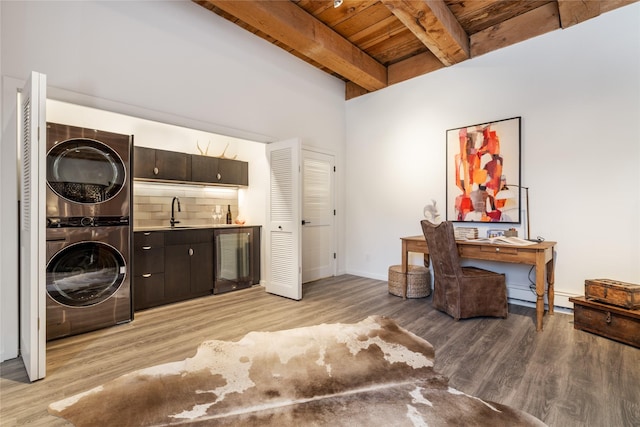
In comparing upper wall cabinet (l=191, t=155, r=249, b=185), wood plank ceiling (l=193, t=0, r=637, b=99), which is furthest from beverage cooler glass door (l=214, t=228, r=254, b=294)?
wood plank ceiling (l=193, t=0, r=637, b=99)

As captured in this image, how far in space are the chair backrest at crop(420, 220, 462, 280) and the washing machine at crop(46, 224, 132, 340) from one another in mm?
3121

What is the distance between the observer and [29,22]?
2.41 metres

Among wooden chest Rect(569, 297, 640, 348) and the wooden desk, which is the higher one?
the wooden desk

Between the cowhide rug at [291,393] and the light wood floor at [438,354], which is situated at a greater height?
the cowhide rug at [291,393]

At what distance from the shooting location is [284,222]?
391cm

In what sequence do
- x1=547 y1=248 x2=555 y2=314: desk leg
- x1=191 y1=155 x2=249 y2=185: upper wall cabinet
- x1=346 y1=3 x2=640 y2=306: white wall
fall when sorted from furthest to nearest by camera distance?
x1=191 y1=155 x2=249 y2=185: upper wall cabinet → x1=547 y1=248 x2=555 y2=314: desk leg → x1=346 y1=3 x2=640 y2=306: white wall

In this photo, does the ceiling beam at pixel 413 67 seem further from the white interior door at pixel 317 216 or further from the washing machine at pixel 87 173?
the washing machine at pixel 87 173

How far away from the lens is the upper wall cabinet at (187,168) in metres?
3.73

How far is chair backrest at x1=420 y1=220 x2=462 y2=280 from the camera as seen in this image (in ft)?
9.82

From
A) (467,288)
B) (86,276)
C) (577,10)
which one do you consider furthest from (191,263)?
(577,10)

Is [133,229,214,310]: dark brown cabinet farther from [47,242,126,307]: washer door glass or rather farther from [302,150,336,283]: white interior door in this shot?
[302,150,336,283]: white interior door

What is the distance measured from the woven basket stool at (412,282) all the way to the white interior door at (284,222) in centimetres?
126

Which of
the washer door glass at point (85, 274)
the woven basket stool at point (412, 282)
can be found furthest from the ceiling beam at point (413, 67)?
the washer door glass at point (85, 274)

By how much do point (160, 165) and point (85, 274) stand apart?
1.65m
